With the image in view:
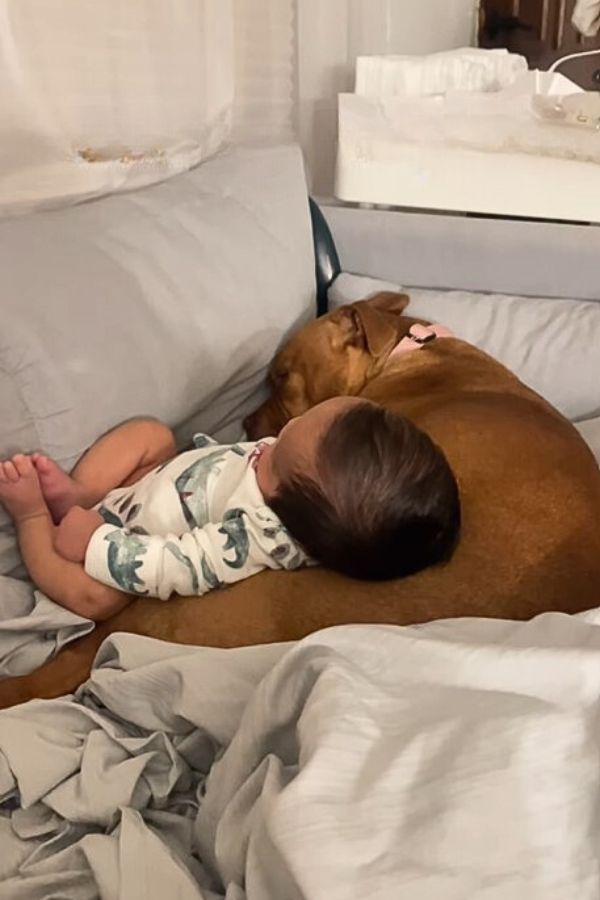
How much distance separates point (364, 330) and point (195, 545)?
61 cm

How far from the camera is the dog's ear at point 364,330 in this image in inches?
67.4

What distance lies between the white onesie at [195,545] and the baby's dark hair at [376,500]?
0.16ft

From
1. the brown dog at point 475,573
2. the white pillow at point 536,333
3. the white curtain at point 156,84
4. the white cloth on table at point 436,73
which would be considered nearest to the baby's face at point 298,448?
the brown dog at point 475,573

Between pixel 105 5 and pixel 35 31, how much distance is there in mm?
207

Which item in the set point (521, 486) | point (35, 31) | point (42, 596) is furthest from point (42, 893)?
point (35, 31)

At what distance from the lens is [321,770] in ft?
2.62

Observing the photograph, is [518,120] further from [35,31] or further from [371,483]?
[371,483]

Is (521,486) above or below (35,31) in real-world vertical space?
below

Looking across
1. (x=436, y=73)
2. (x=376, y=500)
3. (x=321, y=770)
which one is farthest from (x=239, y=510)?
(x=436, y=73)

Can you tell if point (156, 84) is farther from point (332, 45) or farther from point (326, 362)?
point (332, 45)

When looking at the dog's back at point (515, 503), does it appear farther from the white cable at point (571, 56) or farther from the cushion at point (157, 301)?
the white cable at point (571, 56)

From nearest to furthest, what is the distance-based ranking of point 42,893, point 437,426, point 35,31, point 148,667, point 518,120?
point 42,893, point 148,667, point 437,426, point 35,31, point 518,120

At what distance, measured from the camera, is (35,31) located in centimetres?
159

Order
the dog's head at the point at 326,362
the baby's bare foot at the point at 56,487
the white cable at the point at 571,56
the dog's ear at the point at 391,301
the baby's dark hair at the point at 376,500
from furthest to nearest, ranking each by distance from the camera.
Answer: the white cable at the point at 571,56
the dog's ear at the point at 391,301
the dog's head at the point at 326,362
the baby's bare foot at the point at 56,487
the baby's dark hair at the point at 376,500
